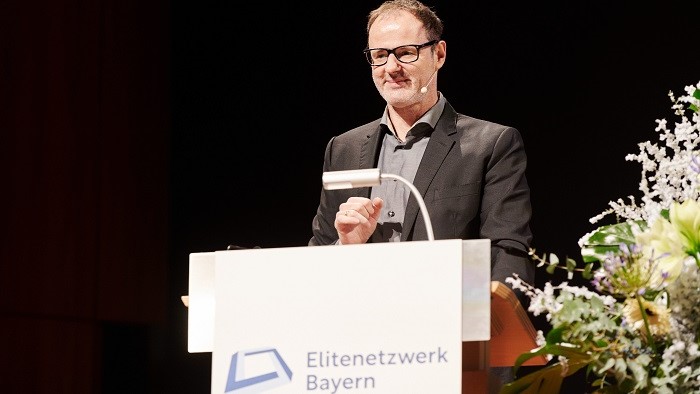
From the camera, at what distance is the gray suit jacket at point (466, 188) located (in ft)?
8.05

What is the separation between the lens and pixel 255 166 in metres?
4.50

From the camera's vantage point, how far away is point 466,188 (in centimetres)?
254

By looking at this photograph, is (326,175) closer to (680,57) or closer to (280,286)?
(280,286)

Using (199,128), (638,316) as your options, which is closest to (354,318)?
(638,316)

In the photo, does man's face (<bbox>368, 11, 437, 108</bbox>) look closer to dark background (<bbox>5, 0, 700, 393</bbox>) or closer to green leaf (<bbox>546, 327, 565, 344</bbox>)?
dark background (<bbox>5, 0, 700, 393</bbox>)

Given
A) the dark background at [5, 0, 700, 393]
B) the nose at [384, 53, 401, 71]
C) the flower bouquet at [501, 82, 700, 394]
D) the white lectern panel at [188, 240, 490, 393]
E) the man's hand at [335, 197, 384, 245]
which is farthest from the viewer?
the dark background at [5, 0, 700, 393]

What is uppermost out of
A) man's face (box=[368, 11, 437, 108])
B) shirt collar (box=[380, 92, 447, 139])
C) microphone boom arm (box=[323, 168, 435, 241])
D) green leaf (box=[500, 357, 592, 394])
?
man's face (box=[368, 11, 437, 108])

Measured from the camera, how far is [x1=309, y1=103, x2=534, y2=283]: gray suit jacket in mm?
2455

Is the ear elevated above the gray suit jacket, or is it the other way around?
the ear

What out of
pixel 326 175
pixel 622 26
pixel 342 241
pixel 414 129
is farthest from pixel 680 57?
pixel 326 175

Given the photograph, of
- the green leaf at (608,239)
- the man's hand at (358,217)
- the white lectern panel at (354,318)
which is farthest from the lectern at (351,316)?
the man's hand at (358,217)

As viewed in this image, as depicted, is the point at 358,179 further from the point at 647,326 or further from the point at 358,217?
the point at 647,326

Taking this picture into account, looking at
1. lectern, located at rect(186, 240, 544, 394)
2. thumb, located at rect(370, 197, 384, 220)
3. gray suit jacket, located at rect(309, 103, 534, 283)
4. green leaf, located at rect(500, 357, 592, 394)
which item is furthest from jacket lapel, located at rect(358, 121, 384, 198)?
green leaf, located at rect(500, 357, 592, 394)

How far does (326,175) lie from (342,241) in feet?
1.13
